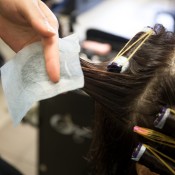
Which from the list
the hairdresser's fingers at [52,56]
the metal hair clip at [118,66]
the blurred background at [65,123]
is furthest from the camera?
the blurred background at [65,123]

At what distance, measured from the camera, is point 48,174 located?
5.11 feet

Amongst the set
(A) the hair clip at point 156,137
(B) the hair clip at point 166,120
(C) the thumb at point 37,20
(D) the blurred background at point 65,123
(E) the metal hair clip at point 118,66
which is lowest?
(D) the blurred background at point 65,123

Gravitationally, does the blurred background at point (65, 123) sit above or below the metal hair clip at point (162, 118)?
below

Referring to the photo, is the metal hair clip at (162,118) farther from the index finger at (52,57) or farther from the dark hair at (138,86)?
the index finger at (52,57)

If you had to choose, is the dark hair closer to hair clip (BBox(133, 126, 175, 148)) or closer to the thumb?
hair clip (BBox(133, 126, 175, 148))

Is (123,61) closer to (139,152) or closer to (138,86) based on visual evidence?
(138,86)

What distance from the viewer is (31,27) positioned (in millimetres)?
719

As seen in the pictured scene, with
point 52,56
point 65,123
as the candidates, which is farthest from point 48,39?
point 65,123

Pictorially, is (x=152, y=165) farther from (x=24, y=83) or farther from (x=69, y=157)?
(x=69, y=157)

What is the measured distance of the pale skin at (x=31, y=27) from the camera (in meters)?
0.61

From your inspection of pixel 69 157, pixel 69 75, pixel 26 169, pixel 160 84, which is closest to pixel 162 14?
pixel 69 157

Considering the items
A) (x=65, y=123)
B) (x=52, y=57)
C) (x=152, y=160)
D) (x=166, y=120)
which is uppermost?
(x=52, y=57)

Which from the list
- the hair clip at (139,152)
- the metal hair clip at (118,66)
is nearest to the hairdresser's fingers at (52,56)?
the metal hair clip at (118,66)

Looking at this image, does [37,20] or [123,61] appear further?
[123,61]
